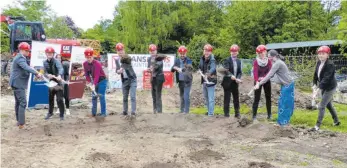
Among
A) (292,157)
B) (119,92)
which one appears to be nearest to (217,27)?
(119,92)

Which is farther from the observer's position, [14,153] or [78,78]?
[78,78]

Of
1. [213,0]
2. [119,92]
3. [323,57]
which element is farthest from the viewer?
[213,0]

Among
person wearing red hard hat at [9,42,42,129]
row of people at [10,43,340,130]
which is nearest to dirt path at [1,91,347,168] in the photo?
person wearing red hard hat at [9,42,42,129]

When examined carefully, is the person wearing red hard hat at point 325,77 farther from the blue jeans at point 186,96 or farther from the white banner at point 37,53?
the white banner at point 37,53

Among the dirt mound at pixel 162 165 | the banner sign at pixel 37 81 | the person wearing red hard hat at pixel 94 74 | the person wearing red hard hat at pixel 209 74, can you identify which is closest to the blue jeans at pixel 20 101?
the person wearing red hard hat at pixel 94 74

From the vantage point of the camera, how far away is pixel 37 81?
10.6 meters

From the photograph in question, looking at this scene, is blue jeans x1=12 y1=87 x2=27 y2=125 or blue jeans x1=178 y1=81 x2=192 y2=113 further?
blue jeans x1=178 y1=81 x2=192 y2=113

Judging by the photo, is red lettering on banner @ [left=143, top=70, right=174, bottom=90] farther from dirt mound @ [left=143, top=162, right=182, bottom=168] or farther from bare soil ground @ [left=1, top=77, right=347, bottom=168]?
dirt mound @ [left=143, top=162, right=182, bottom=168]

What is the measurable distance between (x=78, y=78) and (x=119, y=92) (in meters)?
5.72

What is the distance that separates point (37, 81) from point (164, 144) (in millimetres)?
5467

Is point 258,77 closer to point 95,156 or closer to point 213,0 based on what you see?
point 95,156

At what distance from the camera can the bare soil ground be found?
5730 mm

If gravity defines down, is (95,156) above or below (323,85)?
below

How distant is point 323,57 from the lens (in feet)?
26.1
